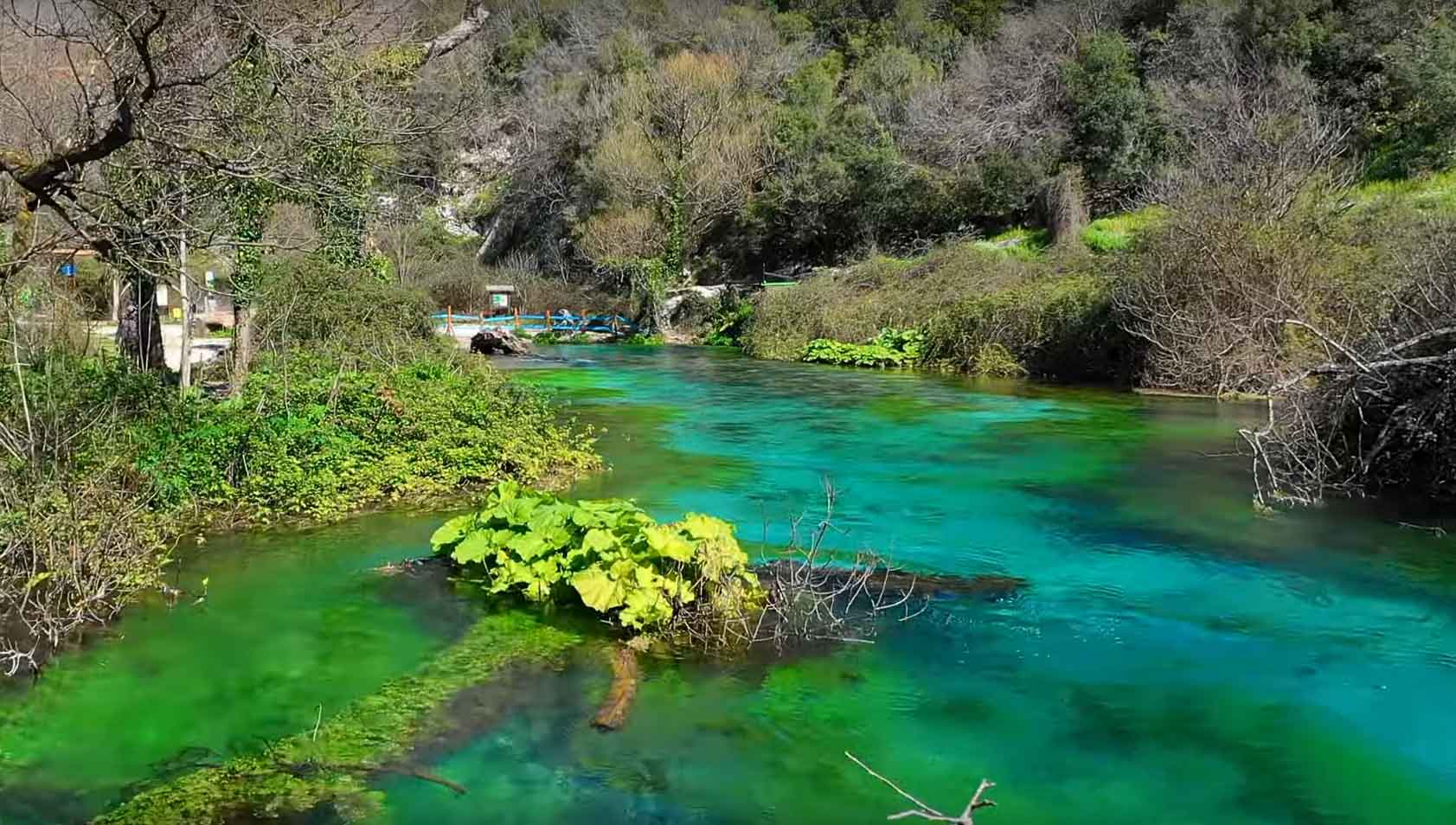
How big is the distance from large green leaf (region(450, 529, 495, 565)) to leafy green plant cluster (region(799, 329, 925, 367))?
23592mm

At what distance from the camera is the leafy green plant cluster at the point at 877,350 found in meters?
32.4

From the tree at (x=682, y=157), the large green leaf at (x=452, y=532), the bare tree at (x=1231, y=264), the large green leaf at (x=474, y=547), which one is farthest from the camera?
the tree at (x=682, y=157)

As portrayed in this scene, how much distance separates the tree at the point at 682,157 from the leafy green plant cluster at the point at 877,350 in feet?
41.7

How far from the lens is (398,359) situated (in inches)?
722

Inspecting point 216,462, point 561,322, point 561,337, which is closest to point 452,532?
point 216,462

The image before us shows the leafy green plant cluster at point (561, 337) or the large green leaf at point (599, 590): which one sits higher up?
the leafy green plant cluster at point (561, 337)

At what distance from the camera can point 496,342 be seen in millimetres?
36125

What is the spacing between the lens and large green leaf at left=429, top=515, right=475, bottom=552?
10.1 m

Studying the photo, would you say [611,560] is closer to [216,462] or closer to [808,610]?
[808,610]

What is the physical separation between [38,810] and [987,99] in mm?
47230

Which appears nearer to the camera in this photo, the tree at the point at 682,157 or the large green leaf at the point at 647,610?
the large green leaf at the point at 647,610

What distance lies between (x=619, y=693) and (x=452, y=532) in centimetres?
330

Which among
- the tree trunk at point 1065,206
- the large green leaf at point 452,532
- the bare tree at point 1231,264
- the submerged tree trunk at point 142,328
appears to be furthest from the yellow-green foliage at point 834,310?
the large green leaf at point 452,532

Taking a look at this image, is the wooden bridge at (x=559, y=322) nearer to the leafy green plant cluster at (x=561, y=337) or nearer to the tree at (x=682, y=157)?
the leafy green plant cluster at (x=561, y=337)
